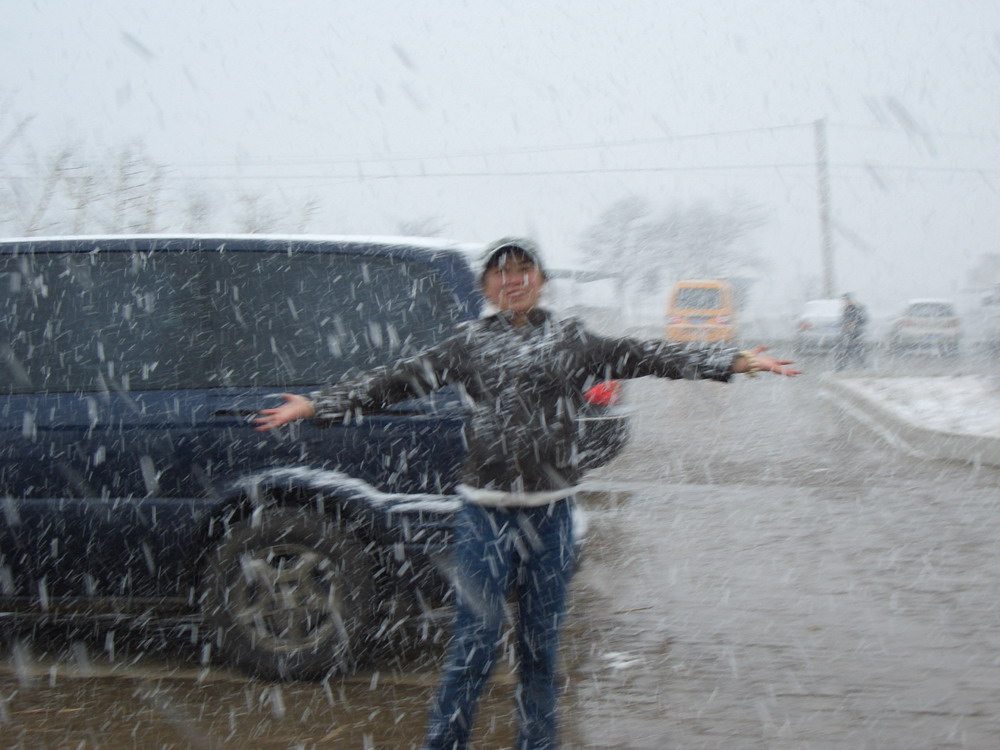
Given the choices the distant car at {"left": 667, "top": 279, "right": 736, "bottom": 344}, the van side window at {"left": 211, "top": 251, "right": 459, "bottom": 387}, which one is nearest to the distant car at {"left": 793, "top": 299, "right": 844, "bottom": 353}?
the distant car at {"left": 667, "top": 279, "right": 736, "bottom": 344}

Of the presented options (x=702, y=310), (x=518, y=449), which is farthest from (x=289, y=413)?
(x=702, y=310)

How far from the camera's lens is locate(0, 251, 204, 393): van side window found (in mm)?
4438

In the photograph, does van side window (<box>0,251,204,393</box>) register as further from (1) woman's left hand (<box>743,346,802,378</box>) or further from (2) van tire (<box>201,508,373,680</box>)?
(1) woman's left hand (<box>743,346,802,378</box>)

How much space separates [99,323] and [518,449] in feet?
7.43

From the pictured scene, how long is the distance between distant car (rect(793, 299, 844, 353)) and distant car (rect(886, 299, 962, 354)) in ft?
6.80

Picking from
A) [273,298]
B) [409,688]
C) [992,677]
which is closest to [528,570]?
[409,688]

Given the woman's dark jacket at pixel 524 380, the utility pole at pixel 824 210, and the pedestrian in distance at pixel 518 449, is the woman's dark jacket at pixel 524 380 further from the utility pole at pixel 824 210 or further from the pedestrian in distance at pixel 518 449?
the utility pole at pixel 824 210

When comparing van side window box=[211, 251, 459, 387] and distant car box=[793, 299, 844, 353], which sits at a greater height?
van side window box=[211, 251, 459, 387]

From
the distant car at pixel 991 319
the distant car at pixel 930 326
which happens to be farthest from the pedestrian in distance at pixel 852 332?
the distant car at pixel 991 319

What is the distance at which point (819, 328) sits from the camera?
28.7m

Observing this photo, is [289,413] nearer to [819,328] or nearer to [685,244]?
[819,328]

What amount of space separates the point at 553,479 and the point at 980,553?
182 inches

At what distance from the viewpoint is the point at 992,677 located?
4398 millimetres

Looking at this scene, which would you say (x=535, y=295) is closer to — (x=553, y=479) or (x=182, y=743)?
(x=553, y=479)
